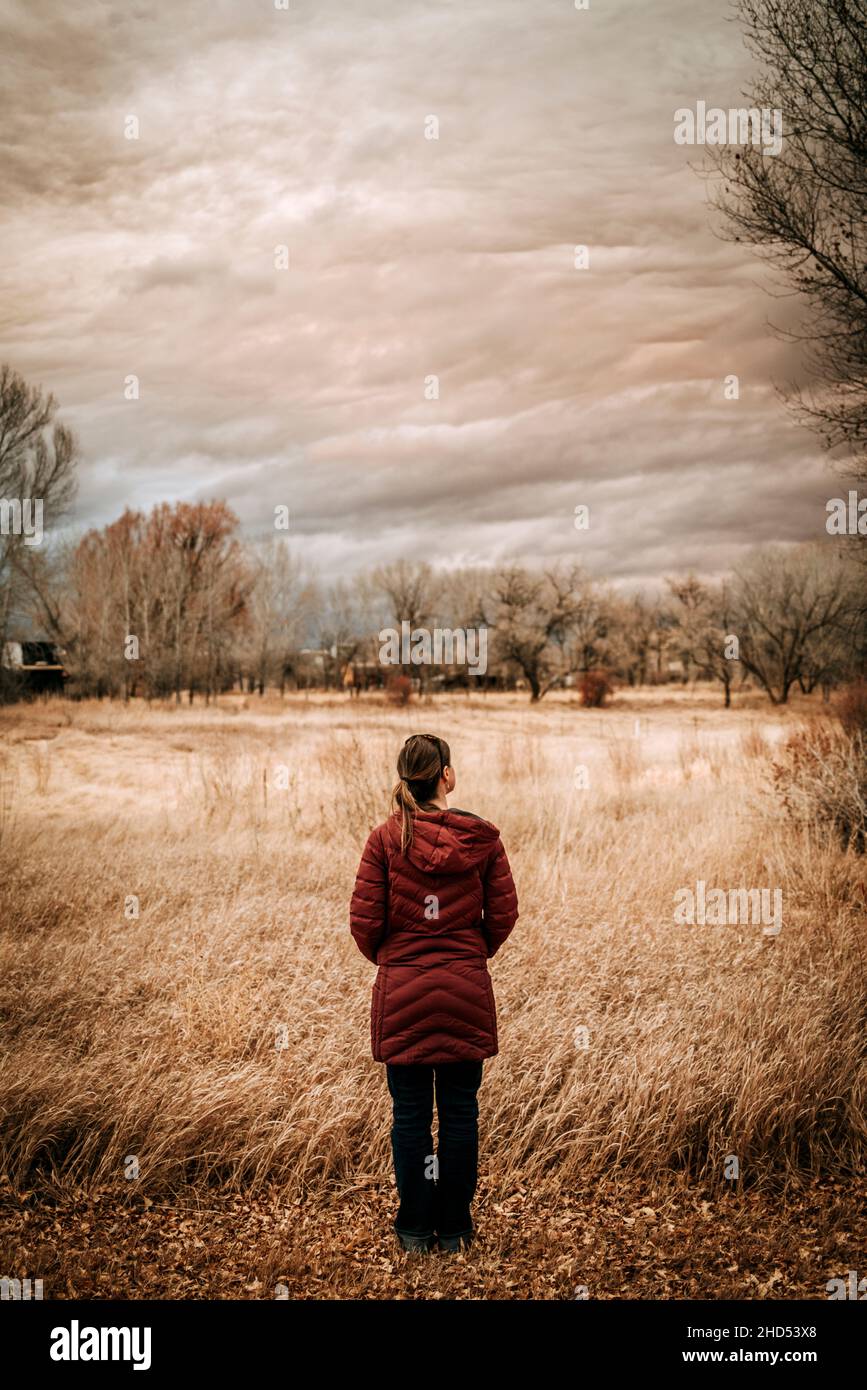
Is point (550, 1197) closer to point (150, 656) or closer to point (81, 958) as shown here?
point (81, 958)

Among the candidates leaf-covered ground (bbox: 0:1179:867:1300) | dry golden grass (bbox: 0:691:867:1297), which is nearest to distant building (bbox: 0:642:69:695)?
dry golden grass (bbox: 0:691:867:1297)

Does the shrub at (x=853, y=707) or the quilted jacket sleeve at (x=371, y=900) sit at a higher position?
→ the shrub at (x=853, y=707)

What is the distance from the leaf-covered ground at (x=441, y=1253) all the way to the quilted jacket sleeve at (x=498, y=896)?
1.22m

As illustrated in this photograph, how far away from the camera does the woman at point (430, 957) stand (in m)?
2.95

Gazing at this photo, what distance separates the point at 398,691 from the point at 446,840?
33.4 m

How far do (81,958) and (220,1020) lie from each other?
4.83 feet

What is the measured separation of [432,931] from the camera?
2992mm

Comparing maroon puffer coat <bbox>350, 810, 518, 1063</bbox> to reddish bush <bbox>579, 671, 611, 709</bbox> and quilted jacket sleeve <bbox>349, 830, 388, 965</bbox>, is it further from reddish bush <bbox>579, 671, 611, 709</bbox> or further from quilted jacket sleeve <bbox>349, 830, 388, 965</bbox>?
reddish bush <bbox>579, 671, 611, 709</bbox>

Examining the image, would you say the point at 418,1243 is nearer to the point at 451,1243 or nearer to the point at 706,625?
the point at 451,1243

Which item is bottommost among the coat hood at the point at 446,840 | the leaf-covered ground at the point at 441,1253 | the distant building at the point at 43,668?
the leaf-covered ground at the point at 441,1253

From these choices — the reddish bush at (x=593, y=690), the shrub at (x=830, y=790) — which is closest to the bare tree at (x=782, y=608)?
the reddish bush at (x=593, y=690)

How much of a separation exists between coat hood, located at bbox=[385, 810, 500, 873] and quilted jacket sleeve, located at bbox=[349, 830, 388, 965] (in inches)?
3.3

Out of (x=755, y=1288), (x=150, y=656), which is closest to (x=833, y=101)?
(x=755, y=1288)

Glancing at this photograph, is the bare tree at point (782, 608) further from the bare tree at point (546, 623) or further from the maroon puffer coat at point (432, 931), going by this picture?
the maroon puffer coat at point (432, 931)
